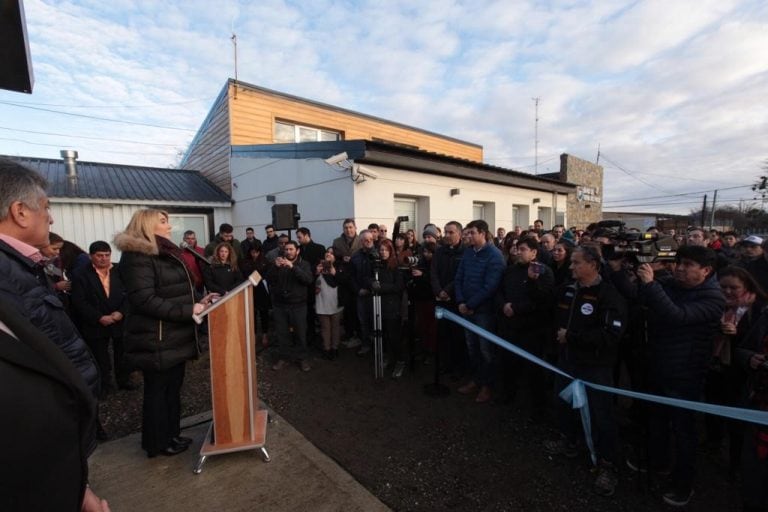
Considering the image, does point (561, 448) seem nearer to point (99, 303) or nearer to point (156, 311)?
point (156, 311)

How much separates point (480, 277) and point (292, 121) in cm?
1036

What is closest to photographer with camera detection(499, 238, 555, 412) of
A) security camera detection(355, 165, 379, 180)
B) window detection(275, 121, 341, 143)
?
security camera detection(355, 165, 379, 180)

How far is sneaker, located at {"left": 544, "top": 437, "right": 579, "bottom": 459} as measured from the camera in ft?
10.3

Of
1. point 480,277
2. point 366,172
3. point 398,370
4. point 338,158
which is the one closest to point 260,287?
point 338,158

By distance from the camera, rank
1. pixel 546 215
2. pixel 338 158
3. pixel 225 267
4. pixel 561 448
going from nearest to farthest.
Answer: pixel 561 448
pixel 225 267
pixel 338 158
pixel 546 215

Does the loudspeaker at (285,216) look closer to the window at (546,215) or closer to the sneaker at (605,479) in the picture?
the sneaker at (605,479)

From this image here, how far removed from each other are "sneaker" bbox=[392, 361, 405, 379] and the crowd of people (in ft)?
0.08

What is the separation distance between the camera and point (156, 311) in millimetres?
2775

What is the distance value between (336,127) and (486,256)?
10.7 meters

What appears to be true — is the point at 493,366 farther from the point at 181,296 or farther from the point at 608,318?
the point at 181,296

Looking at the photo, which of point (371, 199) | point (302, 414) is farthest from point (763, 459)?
point (371, 199)

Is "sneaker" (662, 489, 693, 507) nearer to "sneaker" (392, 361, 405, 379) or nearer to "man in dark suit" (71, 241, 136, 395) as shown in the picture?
"sneaker" (392, 361, 405, 379)

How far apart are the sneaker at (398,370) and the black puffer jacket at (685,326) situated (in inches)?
115

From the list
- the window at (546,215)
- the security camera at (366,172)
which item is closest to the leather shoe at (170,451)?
the security camera at (366,172)
